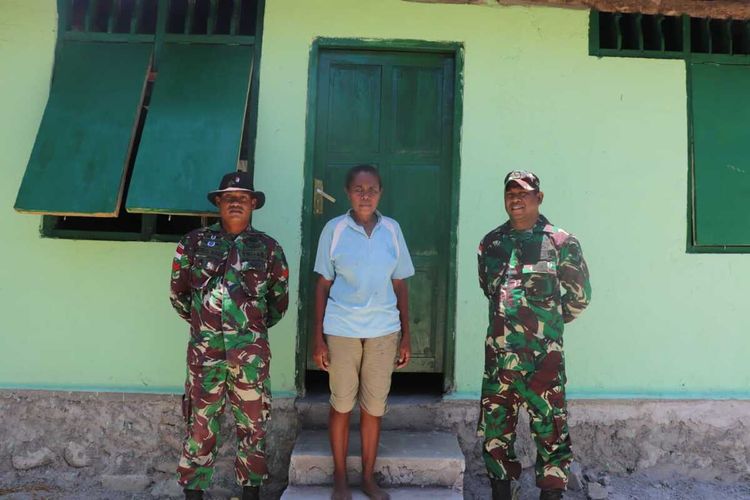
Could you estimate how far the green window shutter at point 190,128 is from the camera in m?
3.49

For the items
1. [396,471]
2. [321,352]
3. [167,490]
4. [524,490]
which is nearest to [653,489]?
[524,490]

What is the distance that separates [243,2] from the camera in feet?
13.2

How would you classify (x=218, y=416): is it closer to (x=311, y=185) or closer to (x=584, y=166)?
(x=311, y=185)

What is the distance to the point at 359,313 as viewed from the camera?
2.99 metres

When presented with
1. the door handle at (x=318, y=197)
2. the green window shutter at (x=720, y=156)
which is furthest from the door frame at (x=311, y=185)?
the green window shutter at (x=720, y=156)

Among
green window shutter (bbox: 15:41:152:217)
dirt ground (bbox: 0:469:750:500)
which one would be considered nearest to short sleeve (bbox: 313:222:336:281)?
green window shutter (bbox: 15:41:152:217)

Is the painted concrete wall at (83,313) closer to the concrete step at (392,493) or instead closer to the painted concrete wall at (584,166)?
the concrete step at (392,493)

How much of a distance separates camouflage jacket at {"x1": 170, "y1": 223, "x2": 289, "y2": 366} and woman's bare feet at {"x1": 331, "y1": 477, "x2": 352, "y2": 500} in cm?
72

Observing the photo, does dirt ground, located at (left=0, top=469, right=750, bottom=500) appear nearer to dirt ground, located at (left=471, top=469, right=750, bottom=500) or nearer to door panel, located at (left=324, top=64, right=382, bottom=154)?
dirt ground, located at (left=471, top=469, right=750, bottom=500)

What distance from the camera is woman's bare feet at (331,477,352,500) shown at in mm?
3090

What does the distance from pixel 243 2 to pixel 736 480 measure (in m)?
4.53

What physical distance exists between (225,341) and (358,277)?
0.77 meters

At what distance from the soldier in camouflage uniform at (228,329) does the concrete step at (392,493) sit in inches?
7.9

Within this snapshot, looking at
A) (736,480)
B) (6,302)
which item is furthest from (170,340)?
(736,480)
